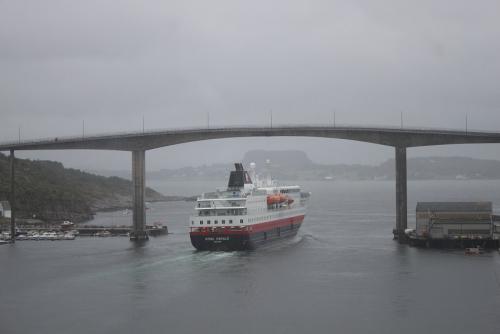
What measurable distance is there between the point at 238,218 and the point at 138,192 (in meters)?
16.0

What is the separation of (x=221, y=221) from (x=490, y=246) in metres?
26.3

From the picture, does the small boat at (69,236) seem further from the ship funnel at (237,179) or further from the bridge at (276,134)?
the ship funnel at (237,179)

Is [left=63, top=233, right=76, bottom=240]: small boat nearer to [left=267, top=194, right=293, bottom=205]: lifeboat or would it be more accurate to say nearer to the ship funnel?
the ship funnel

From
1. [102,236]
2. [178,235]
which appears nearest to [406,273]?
[178,235]

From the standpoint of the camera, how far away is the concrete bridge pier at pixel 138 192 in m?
80.4

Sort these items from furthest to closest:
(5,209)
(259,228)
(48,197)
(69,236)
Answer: (48,197) < (5,209) < (69,236) < (259,228)

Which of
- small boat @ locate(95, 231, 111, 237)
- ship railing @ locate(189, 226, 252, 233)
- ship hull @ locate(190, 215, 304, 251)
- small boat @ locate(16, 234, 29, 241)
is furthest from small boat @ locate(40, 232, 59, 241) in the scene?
ship railing @ locate(189, 226, 252, 233)

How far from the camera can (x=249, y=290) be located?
1962 inches

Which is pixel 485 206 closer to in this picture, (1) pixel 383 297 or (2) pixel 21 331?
(1) pixel 383 297

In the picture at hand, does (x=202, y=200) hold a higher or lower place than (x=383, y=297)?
higher

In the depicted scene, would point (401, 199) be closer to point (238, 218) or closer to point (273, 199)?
point (273, 199)

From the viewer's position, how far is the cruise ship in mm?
68875

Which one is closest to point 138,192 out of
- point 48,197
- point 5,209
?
point 5,209

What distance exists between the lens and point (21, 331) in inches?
1544
